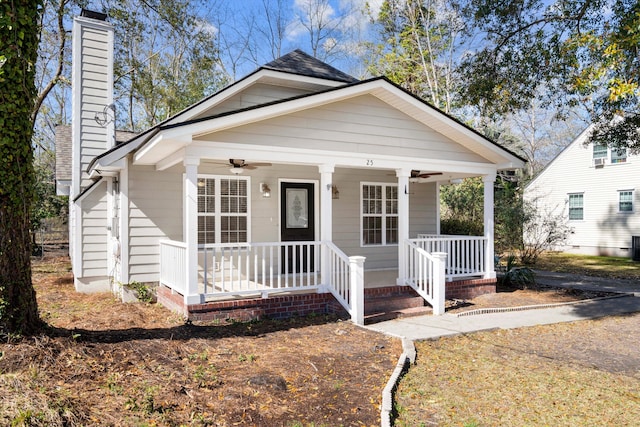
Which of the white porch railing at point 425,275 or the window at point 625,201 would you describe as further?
the window at point 625,201

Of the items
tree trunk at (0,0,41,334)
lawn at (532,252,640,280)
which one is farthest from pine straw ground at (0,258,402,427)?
lawn at (532,252,640,280)

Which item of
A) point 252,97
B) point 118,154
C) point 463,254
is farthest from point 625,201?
point 118,154

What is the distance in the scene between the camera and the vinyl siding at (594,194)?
20.2 metres

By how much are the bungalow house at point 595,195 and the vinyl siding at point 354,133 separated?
43.4 ft

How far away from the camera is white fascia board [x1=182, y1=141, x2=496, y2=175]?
6875mm

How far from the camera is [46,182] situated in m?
21.4

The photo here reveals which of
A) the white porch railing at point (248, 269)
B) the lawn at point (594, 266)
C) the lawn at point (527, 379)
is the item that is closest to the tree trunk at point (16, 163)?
the white porch railing at point (248, 269)

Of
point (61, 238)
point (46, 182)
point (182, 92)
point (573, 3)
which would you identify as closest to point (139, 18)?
point (182, 92)

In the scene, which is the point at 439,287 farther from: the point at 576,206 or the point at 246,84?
the point at 576,206

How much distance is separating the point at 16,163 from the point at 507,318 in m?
7.83

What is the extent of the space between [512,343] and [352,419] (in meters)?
3.63

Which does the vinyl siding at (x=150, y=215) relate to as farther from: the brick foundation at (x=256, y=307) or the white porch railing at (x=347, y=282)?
the white porch railing at (x=347, y=282)

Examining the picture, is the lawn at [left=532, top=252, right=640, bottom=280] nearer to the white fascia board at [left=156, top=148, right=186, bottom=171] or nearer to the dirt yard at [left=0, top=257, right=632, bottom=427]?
the dirt yard at [left=0, top=257, right=632, bottom=427]

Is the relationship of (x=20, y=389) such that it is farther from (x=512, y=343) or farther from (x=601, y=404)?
(x=512, y=343)
